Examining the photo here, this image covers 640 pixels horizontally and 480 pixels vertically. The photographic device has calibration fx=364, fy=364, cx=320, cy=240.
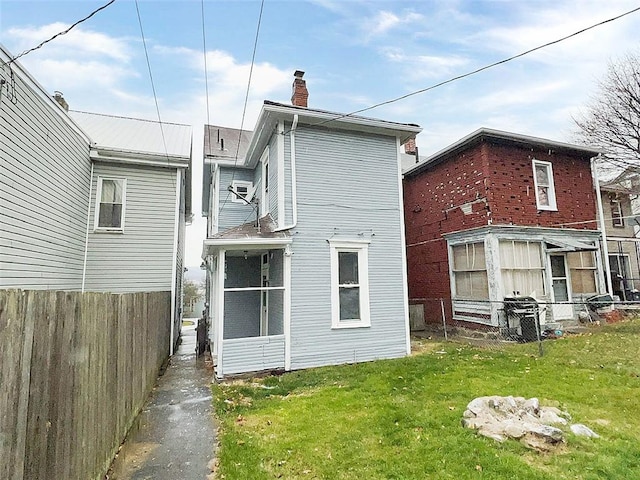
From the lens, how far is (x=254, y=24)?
6.98 meters

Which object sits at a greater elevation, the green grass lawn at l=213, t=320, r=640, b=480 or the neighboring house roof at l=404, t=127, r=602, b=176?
the neighboring house roof at l=404, t=127, r=602, b=176

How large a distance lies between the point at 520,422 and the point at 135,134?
13.0 metres

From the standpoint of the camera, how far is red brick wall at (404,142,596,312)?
11672mm

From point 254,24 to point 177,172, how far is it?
5.27 meters

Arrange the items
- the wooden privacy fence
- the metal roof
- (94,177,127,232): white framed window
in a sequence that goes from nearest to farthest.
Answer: the wooden privacy fence
(94,177,127,232): white framed window
the metal roof

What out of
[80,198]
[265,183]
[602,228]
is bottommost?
[602,228]

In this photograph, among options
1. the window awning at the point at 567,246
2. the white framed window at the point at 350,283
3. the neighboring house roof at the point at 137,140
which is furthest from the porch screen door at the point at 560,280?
the neighboring house roof at the point at 137,140

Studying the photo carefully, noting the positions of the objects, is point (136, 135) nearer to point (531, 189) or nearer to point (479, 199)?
point (479, 199)

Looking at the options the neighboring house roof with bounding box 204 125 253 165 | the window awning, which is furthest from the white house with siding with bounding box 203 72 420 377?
the window awning

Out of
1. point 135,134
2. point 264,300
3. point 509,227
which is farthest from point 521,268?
point 135,134

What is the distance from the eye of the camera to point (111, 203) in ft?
33.4

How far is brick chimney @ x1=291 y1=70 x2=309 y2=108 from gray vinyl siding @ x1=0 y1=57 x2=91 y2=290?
224 inches

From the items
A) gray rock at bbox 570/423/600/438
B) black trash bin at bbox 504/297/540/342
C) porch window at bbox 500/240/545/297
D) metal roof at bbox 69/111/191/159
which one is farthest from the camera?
porch window at bbox 500/240/545/297

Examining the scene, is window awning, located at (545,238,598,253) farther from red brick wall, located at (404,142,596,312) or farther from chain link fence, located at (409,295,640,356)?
chain link fence, located at (409,295,640,356)
